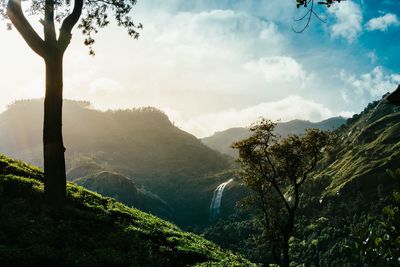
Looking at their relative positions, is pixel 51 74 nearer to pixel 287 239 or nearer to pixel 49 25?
pixel 49 25

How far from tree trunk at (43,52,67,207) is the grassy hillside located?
89 centimetres

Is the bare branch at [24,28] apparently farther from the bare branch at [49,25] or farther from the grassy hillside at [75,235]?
the grassy hillside at [75,235]

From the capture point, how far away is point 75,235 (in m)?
19.0

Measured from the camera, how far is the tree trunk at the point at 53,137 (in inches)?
835

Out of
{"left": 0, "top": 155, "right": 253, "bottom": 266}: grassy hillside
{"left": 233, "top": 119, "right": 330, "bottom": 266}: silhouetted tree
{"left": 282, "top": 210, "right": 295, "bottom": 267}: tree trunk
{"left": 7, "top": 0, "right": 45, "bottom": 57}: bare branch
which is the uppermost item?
{"left": 7, "top": 0, "right": 45, "bottom": 57}: bare branch

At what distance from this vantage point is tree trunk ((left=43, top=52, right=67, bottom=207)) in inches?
835

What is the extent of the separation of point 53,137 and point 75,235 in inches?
221

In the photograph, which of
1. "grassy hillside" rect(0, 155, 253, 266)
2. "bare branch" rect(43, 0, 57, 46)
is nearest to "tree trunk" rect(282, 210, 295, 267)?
"grassy hillside" rect(0, 155, 253, 266)

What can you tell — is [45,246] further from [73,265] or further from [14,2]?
[14,2]

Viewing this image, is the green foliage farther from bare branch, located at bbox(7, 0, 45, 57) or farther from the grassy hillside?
bare branch, located at bbox(7, 0, 45, 57)

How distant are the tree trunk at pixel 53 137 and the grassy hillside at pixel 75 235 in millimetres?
889

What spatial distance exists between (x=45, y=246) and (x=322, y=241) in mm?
170925

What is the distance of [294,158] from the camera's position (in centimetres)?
4062

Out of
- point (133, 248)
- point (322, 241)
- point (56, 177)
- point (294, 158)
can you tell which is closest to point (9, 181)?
point (56, 177)
